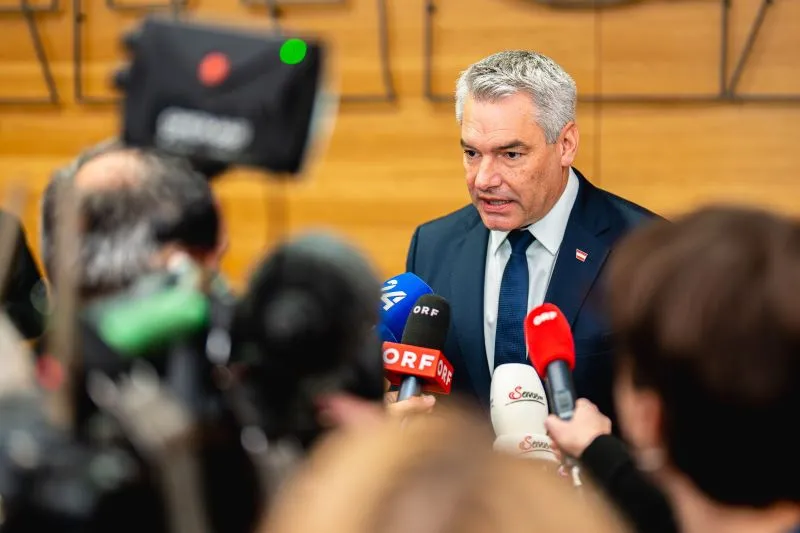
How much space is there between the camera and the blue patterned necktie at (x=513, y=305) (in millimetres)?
2635

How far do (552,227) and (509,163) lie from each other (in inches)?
7.3

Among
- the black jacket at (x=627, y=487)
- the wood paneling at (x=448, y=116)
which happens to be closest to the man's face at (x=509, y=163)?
the black jacket at (x=627, y=487)

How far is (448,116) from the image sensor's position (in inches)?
179

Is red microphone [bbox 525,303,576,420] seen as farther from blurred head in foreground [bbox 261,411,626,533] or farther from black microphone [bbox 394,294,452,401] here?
blurred head in foreground [bbox 261,411,626,533]

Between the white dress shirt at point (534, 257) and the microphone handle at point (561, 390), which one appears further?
the white dress shirt at point (534, 257)

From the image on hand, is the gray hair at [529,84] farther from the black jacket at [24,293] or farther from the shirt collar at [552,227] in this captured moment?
the black jacket at [24,293]

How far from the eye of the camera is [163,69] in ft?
4.76

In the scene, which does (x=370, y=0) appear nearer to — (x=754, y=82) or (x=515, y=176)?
(x=754, y=82)

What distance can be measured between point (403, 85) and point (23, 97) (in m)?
1.62

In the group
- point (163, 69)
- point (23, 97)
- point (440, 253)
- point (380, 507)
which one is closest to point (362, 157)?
point (23, 97)

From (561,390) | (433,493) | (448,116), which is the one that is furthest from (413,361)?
(448,116)

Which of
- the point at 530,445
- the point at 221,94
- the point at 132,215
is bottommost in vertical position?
the point at 530,445

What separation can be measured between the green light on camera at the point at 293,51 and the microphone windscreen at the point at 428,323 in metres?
0.88

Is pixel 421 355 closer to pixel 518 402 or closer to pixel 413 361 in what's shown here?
pixel 413 361
